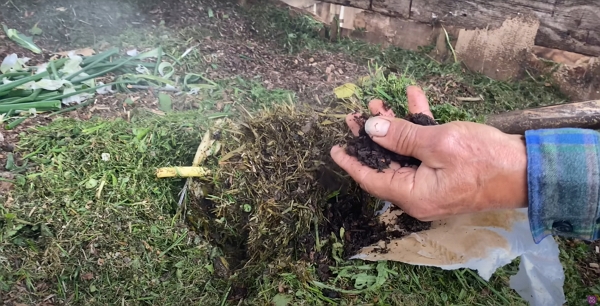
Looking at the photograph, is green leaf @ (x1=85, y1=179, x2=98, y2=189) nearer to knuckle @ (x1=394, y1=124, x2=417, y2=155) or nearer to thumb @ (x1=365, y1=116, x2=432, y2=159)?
thumb @ (x1=365, y1=116, x2=432, y2=159)

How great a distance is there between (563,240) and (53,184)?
2.74 m

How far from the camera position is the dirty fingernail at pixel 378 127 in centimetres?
200

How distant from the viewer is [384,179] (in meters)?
1.98

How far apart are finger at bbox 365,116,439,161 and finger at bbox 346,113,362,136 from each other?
191mm

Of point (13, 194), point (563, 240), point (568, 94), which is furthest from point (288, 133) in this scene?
point (568, 94)

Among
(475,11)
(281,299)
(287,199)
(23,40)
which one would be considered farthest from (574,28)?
(23,40)

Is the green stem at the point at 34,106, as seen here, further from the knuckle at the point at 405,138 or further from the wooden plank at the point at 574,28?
the wooden plank at the point at 574,28

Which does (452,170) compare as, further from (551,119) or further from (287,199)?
(551,119)

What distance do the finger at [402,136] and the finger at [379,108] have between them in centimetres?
36

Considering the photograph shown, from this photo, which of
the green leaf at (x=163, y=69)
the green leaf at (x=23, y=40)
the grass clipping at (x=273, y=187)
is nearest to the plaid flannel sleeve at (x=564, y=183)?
the grass clipping at (x=273, y=187)

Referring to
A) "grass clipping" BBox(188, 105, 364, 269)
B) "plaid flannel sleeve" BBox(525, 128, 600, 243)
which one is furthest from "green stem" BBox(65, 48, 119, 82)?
"plaid flannel sleeve" BBox(525, 128, 600, 243)

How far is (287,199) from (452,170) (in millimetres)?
787

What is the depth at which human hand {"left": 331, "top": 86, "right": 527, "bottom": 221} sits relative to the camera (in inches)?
71.1

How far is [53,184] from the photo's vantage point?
95.4 inches
